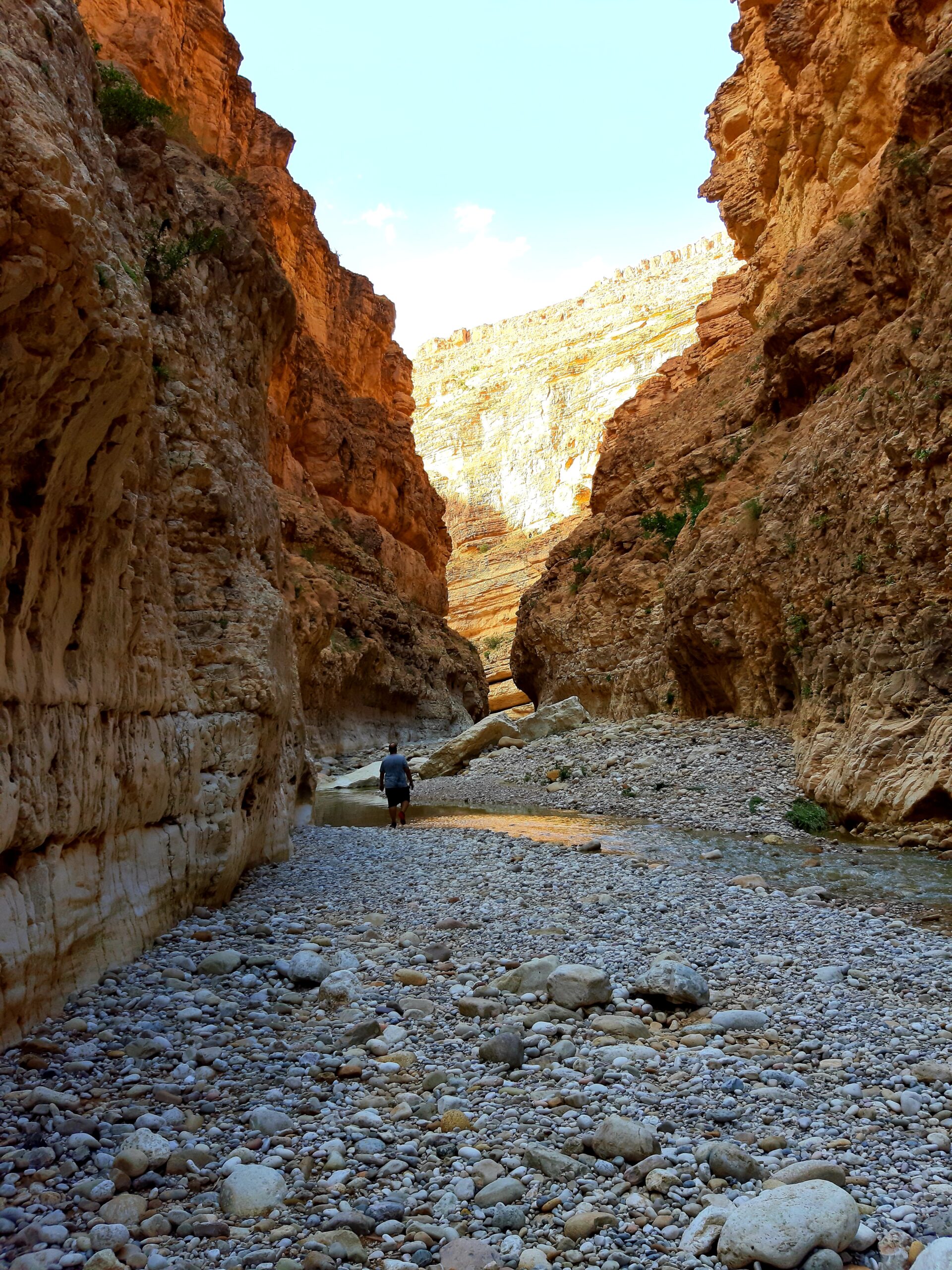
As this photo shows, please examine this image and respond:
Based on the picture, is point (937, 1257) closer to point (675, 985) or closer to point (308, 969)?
point (675, 985)

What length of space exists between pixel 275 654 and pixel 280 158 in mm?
43722

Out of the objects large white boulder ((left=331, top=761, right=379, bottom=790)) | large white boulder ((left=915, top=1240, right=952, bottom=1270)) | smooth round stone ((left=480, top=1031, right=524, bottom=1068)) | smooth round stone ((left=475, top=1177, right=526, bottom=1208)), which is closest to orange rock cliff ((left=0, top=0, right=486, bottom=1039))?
smooth round stone ((left=480, top=1031, right=524, bottom=1068))

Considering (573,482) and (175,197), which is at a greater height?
(573,482)

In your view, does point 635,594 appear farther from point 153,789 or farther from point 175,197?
point 153,789

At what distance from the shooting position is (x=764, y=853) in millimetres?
10445

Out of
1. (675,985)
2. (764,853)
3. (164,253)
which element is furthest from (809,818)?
(164,253)

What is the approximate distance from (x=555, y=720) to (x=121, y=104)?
66.5 ft

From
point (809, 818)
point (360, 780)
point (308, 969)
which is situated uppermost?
point (308, 969)

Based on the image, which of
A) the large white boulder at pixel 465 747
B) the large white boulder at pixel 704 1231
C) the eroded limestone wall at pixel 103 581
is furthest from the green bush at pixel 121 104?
the large white boulder at pixel 465 747

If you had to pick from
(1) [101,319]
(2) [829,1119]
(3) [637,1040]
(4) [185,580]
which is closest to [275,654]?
(4) [185,580]

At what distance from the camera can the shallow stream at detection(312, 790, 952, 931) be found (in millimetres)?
7770

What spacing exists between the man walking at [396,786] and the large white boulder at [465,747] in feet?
30.0

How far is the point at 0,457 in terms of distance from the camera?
4.08m

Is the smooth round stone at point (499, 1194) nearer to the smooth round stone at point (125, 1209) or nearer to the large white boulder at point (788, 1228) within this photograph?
the large white boulder at point (788, 1228)
